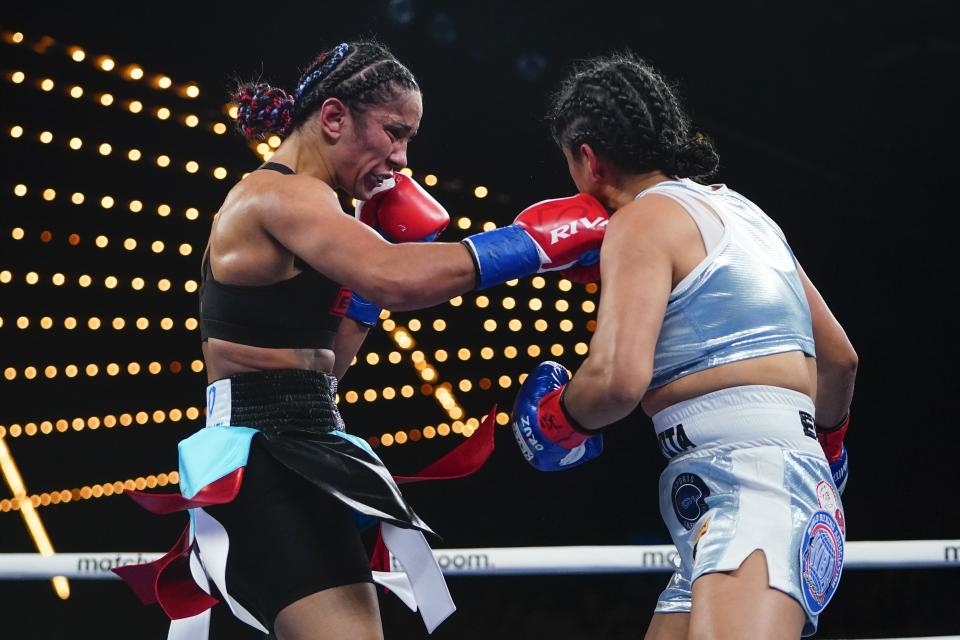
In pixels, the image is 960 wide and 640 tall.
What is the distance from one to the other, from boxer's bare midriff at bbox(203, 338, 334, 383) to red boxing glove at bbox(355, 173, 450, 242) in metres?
0.46

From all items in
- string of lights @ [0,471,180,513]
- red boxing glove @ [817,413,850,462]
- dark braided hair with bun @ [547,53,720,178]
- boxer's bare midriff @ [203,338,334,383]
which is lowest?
string of lights @ [0,471,180,513]

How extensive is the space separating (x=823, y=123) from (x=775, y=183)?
13.8 inches

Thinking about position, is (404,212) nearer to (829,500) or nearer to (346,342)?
(346,342)

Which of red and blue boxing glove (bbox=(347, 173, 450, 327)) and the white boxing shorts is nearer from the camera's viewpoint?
the white boxing shorts

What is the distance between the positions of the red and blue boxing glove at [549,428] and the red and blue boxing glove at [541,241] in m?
0.21

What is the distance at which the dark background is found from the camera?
4164 mm

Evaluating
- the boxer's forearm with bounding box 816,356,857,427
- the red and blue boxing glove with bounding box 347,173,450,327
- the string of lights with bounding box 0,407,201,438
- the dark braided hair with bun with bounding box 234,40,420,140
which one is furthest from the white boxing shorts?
the string of lights with bounding box 0,407,201,438

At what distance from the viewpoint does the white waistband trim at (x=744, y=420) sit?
1.55 meters

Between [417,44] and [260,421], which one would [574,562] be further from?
[417,44]

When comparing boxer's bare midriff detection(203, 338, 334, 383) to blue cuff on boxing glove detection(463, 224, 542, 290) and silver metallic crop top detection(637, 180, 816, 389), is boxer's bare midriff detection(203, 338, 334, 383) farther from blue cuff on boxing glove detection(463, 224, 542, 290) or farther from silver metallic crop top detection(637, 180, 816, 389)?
silver metallic crop top detection(637, 180, 816, 389)

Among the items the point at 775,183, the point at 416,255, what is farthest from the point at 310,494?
the point at 775,183

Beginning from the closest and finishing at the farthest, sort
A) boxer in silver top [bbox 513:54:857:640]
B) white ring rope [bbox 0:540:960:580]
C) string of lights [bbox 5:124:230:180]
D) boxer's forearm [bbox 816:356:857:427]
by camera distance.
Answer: boxer in silver top [bbox 513:54:857:640]
boxer's forearm [bbox 816:356:857:427]
white ring rope [bbox 0:540:960:580]
string of lights [bbox 5:124:230:180]

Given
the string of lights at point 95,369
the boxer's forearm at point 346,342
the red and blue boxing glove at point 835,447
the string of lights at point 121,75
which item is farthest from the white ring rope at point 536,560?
the string of lights at point 121,75

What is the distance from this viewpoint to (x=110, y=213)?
4086mm
